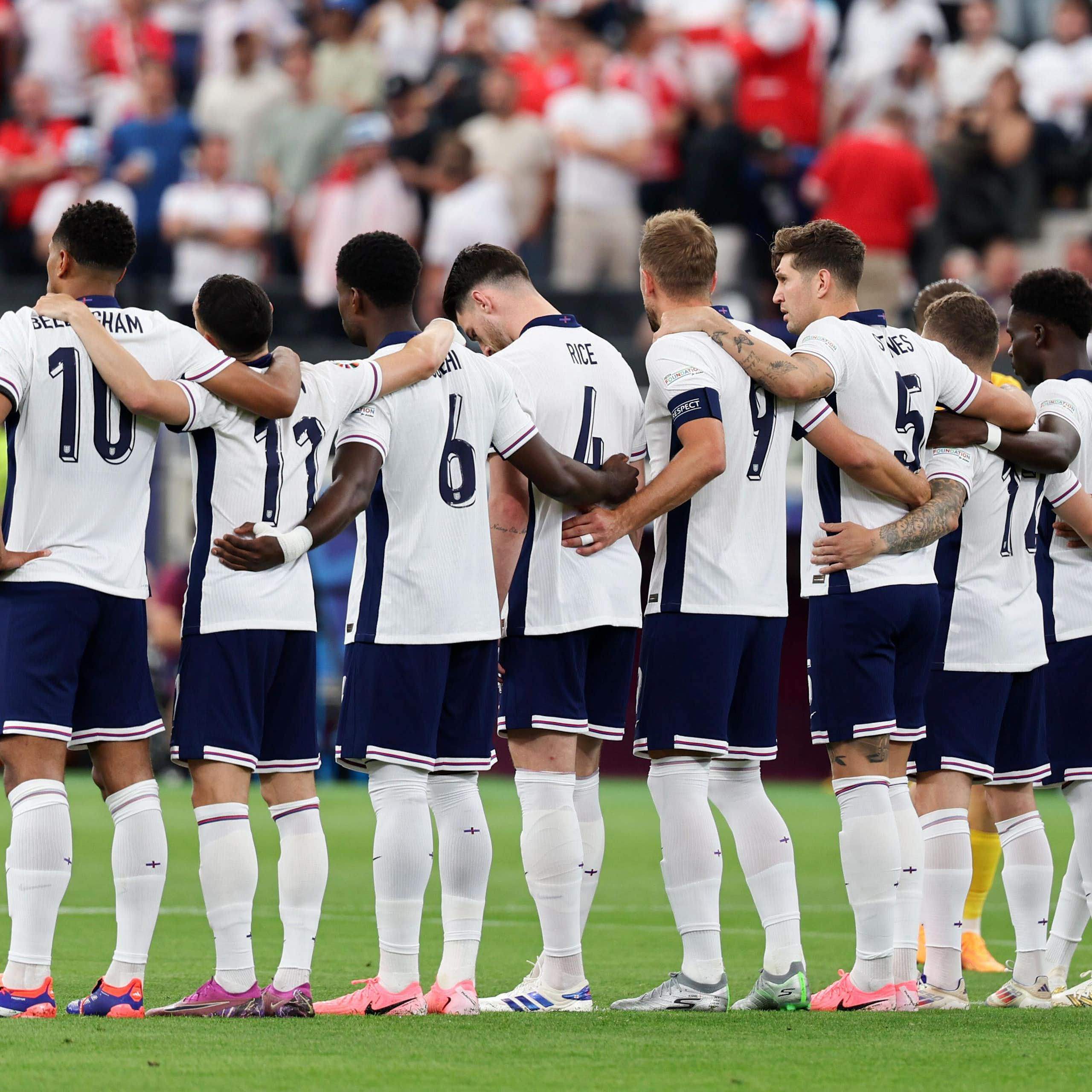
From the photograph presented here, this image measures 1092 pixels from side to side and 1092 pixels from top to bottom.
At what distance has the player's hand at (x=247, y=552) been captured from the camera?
236 inches

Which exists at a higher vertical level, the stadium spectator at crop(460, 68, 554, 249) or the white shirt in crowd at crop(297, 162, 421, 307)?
the stadium spectator at crop(460, 68, 554, 249)

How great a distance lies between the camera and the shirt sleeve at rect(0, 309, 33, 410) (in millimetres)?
5891

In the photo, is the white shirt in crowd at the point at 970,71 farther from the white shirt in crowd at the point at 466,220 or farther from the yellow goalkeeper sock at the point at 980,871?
the yellow goalkeeper sock at the point at 980,871

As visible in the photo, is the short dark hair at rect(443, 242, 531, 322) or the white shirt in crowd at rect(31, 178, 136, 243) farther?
the white shirt in crowd at rect(31, 178, 136, 243)

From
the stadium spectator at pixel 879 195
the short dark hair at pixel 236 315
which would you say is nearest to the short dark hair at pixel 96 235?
the short dark hair at pixel 236 315

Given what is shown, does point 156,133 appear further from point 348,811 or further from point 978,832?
point 978,832

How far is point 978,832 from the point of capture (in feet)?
26.3

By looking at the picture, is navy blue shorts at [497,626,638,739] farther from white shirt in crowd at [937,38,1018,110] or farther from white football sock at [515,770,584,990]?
white shirt in crowd at [937,38,1018,110]

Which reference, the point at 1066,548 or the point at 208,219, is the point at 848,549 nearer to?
the point at 1066,548

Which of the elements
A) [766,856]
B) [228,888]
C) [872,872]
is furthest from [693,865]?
[228,888]

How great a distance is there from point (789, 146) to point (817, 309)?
11017 mm

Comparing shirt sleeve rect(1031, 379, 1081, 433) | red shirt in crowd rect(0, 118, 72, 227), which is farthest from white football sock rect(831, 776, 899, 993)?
red shirt in crowd rect(0, 118, 72, 227)

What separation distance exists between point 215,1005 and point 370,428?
6.12ft

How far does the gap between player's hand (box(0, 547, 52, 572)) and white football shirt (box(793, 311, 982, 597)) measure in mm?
2468
